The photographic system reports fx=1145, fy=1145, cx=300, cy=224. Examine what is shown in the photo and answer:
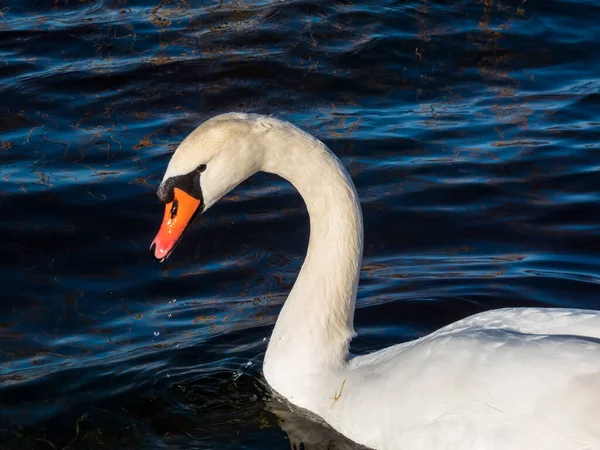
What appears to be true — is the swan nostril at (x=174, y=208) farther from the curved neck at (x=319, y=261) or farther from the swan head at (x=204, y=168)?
the curved neck at (x=319, y=261)

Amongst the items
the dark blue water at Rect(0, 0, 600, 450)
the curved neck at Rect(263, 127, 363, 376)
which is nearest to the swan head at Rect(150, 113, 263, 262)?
the curved neck at Rect(263, 127, 363, 376)

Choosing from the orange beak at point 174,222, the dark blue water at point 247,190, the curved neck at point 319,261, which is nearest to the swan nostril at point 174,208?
the orange beak at point 174,222

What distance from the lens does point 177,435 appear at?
533cm

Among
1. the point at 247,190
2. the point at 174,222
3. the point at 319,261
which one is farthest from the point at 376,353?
the point at 247,190

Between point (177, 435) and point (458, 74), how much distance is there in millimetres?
5971

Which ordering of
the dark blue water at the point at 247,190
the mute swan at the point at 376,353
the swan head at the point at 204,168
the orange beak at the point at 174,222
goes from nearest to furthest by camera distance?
the mute swan at the point at 376,353
the swan head at the point at 204,168
the orange beak at the point at 174,222
the dark blue water at the point at 247,190

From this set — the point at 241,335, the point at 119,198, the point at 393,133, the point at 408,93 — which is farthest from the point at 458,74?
the point at 241,335

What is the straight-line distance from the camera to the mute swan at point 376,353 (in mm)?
4430

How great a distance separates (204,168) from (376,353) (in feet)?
3.79

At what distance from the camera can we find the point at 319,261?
5.46 meters

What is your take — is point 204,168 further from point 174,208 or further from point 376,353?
point 376,353

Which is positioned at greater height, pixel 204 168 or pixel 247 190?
pixel 204 168

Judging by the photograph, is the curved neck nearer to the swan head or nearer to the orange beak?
the swan head

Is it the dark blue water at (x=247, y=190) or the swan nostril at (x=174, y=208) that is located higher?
the swan nostril at (x=174, y=208)
